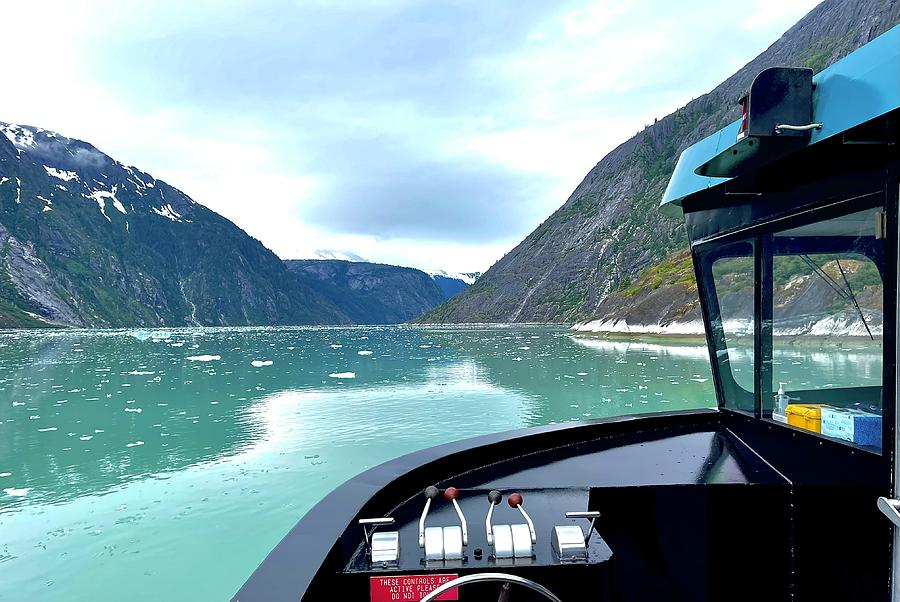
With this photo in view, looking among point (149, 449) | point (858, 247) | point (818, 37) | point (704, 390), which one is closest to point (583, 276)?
point (818, 37)

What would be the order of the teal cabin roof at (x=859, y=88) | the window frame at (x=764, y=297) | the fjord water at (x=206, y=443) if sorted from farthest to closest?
the fjord water at (x=206, y=443), the window frame at (x=764, y=297), the teal cabin roof at (x=859, y=88)

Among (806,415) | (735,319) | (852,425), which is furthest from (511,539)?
(735,319)

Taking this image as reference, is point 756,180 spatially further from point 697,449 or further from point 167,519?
point 167,519

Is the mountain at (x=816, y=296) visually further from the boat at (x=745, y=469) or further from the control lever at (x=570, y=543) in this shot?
the control lever at (x=570, y=543)

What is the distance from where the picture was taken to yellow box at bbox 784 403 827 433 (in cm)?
322

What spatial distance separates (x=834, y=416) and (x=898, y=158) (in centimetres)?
139

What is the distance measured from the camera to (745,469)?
315 centimetres

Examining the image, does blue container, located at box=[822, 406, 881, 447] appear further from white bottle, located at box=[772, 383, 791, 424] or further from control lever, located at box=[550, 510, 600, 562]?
control lever, located at box=[550, 510, 600, 562]

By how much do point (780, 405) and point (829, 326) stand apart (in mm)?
653

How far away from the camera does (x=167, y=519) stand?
10164 mm

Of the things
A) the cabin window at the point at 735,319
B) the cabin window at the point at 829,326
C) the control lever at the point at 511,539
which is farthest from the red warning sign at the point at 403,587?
the cabin window at the point at 735,319

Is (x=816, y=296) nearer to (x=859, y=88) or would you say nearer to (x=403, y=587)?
(x=859, y=88)

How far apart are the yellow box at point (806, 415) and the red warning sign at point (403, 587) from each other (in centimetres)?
235

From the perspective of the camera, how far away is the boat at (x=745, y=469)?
2.18 meters
